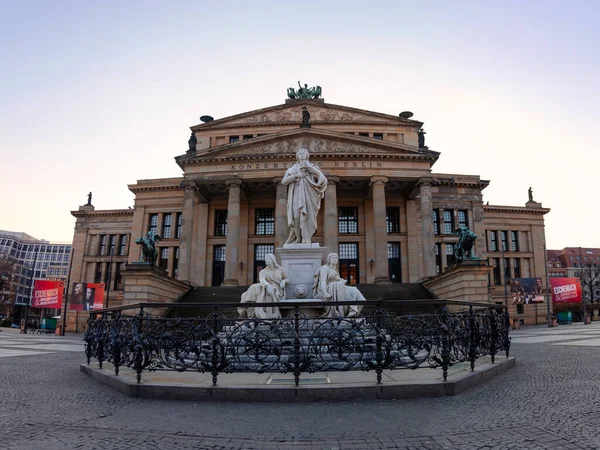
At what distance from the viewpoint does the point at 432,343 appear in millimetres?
6793

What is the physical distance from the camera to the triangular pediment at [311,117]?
47.8 meters

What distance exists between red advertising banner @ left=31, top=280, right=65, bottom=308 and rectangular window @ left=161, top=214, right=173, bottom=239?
13.8m

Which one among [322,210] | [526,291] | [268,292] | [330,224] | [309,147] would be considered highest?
[309,147]

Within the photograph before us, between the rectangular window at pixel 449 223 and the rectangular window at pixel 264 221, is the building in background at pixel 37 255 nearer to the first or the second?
the rectangular window at pixel 264 221

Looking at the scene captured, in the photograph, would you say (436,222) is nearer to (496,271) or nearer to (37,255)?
(496,271)

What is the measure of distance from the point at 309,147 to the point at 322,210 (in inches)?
274

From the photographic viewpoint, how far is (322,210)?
144 feet

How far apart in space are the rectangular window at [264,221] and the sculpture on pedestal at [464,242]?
22.6m

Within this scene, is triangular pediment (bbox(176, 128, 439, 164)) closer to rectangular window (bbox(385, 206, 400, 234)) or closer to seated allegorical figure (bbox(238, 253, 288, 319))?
rectangular window (bbox(385, 206, 400, 234))

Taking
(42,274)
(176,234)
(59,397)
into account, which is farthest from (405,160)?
Answer: (42,274)

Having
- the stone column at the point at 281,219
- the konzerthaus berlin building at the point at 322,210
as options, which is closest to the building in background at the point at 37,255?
A: the konzerthaus berlin building at the point at 322,210

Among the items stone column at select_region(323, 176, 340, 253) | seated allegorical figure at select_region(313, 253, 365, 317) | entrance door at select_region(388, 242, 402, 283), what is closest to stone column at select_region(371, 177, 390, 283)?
stone column at select_region(323, 176, 340, 253)

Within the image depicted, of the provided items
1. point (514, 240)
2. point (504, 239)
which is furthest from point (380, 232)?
point (514, 240)

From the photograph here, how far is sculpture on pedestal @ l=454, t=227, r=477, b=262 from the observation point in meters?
25.9
